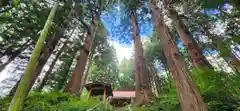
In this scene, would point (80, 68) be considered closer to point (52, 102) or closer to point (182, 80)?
point (52, 102)

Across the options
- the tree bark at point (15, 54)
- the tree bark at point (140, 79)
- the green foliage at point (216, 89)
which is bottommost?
the green foliage at point (216, 89)

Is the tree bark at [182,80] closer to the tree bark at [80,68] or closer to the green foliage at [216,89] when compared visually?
the green foliage at [216,89]

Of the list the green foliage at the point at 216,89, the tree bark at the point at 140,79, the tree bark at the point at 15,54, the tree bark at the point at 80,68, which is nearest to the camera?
the green foliage at the point at 216,89

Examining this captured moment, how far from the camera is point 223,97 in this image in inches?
164

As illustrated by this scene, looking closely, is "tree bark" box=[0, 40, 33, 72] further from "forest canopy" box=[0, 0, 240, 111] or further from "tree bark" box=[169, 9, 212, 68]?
"tree bark" box=[169, 9, 212, 68]

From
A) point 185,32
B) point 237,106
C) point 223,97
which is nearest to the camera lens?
point 237,106

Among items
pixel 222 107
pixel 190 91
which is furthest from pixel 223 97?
pixel 190 91

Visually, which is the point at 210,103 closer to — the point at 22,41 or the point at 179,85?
the point at 179,85

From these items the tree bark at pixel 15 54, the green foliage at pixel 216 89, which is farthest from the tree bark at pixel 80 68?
the green foliage at pixel 216 89

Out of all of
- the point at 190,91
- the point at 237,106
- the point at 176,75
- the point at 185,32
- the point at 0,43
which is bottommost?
the point at 237,106

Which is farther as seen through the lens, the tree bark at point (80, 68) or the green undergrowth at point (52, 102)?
the tree bark at point (80, 68)

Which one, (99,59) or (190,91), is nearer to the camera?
(190,91)

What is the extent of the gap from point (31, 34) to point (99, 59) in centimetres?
900

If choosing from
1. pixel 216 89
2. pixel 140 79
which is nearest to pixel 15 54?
pixel 140 79
